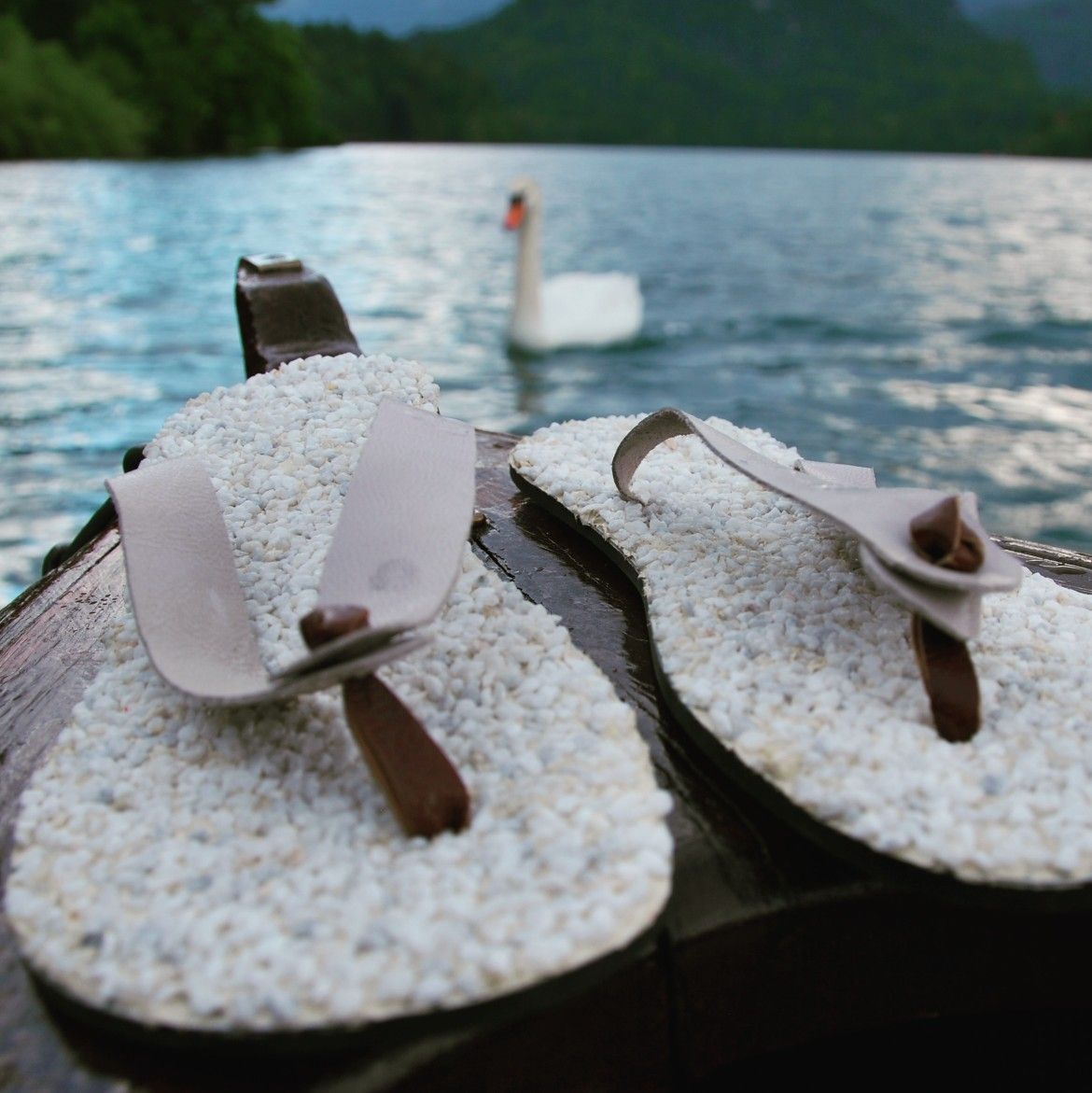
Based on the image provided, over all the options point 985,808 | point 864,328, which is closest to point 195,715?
point 985,808

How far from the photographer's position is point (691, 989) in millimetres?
680

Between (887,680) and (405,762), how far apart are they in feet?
1.20

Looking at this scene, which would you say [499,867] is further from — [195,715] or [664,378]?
[664,378]

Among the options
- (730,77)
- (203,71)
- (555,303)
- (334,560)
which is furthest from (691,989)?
(730,77)

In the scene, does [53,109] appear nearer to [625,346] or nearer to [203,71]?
[203,71]

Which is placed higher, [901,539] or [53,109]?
[901,539]

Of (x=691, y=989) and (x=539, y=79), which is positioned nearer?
(x=691, y=989)

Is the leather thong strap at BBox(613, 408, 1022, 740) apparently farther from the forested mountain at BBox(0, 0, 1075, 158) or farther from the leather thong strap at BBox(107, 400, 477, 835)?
the forested mountain at BBox(0, 0, 1075, 158)

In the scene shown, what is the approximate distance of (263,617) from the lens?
2.87ft

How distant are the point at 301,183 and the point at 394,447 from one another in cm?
2329

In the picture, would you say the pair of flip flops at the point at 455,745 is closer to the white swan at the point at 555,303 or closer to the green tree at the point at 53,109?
the white swan at the point at 555,303

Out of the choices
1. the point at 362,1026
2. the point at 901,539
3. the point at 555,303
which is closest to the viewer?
the point at 362,1026

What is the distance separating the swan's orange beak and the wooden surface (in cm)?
591

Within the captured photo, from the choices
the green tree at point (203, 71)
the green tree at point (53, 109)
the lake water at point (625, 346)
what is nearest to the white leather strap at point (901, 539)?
the lake water at point (625, 346)
